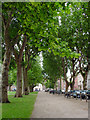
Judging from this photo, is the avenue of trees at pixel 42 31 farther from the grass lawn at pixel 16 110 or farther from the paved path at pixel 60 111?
the paved path at pixel 60 111

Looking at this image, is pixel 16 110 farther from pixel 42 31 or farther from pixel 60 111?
pixel 42 31

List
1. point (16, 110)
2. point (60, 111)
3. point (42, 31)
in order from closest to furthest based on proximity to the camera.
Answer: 1. point (16, 110)
2. point (60, 111)
3. point (42, 31)

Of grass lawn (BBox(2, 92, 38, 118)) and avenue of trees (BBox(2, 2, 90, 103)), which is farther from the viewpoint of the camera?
avenue of trees (BBox(2, 2, 90, 103))

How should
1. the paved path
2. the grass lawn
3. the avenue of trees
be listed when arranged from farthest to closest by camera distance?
the avenue of trees → the paved path → the grass lawn

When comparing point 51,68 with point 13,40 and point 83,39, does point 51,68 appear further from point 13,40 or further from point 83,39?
point 13,40

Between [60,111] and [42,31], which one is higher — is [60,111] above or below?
below

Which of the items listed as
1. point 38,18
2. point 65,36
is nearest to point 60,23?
point 65,36

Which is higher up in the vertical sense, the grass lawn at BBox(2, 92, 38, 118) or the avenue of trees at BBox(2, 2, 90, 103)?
the avenue of trees at BBox(2, 2, 90, 103)

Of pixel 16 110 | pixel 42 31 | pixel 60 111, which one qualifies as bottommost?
pixel 60 111

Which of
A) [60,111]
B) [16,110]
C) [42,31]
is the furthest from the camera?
[42,31]

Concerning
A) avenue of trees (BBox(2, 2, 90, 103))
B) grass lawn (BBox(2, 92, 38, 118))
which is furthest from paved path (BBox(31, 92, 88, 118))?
avenue of trees (BBox(2, 2, 90, 103))

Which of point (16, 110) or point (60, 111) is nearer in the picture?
point (16, 110)

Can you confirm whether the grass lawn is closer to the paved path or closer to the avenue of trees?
the paved path

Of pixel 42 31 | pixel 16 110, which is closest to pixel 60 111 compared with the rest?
pixel 16 110
